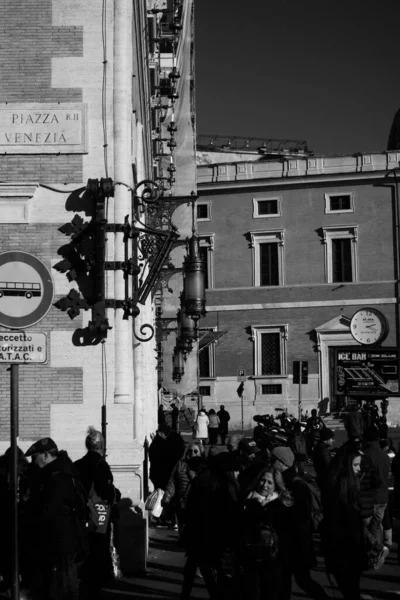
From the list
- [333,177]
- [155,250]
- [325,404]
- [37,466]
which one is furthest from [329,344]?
[37,466]

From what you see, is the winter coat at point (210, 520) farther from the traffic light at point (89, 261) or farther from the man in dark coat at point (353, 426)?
the traffic light at point (89, 261)

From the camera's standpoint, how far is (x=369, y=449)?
1195cm

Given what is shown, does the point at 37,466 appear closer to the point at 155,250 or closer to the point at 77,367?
the point at 77,367

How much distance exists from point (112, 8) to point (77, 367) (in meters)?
4.40

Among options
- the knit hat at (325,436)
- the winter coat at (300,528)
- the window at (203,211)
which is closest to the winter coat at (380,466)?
the knit hat at (325,436)

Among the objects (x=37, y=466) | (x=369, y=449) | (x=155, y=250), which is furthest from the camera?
(x=155, y=250)

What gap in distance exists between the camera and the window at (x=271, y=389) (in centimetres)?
5812

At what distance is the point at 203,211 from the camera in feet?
201

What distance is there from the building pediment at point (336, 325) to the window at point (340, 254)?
2.26 m

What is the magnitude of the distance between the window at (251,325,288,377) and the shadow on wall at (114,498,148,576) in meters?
46.9

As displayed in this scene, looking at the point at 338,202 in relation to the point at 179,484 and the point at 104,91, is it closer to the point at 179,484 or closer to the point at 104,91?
the point at 104,91

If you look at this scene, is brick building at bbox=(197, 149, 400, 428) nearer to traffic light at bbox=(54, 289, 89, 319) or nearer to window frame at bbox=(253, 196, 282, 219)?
window frame at bbox=(253, 196, 282, 219)

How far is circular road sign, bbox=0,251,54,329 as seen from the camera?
8.01 m

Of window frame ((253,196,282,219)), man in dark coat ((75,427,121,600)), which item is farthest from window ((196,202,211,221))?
man in dark coat ((75,427,121,600))
